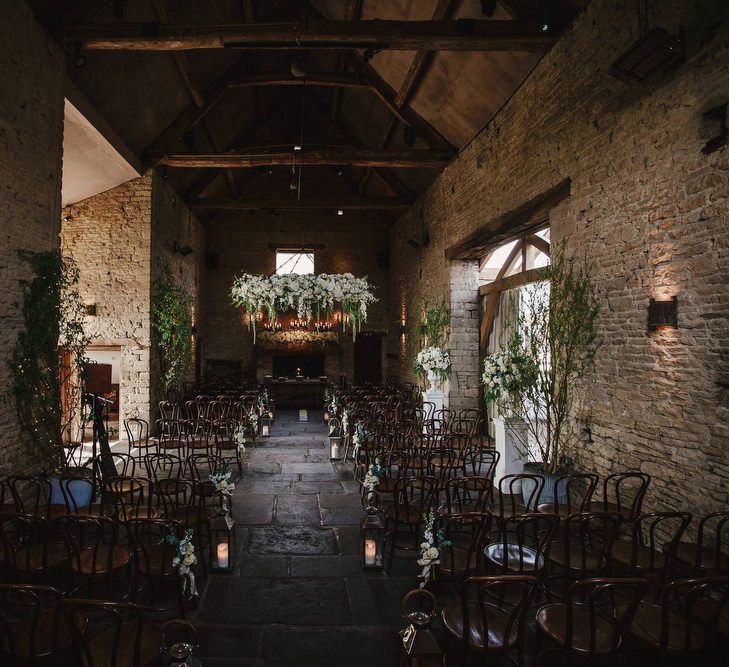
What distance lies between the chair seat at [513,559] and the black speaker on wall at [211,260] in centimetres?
1465

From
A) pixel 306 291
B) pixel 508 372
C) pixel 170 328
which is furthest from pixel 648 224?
pixel 170 328

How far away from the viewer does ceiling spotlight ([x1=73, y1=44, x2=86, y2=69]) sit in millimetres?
6191

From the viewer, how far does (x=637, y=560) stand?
343 cm

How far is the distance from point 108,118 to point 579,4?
21.6ft

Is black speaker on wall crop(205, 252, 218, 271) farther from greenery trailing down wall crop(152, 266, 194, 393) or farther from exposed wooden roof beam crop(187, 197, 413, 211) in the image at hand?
greenery trailing down wall crop(152, 266, 194, 393)

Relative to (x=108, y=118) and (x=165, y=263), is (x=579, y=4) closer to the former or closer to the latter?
(x=108, y=118)

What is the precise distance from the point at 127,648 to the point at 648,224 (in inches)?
192


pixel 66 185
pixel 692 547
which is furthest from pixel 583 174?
pixel 66 185

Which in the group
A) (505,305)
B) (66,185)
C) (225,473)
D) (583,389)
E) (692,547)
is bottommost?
(692,547)

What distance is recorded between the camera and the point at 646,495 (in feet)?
15.1

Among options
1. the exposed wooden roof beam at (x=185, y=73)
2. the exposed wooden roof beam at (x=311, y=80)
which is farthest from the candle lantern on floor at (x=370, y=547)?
the exposed wooden roof beam at (x=311, y=80)

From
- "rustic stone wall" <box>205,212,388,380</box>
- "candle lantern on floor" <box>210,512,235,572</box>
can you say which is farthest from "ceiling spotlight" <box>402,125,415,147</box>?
"candle lantern on floor" <box>210,512,235,572</box>

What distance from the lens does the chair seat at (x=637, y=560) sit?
3.37 meters

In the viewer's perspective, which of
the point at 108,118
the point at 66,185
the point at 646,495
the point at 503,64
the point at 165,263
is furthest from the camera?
the point at 165,263
